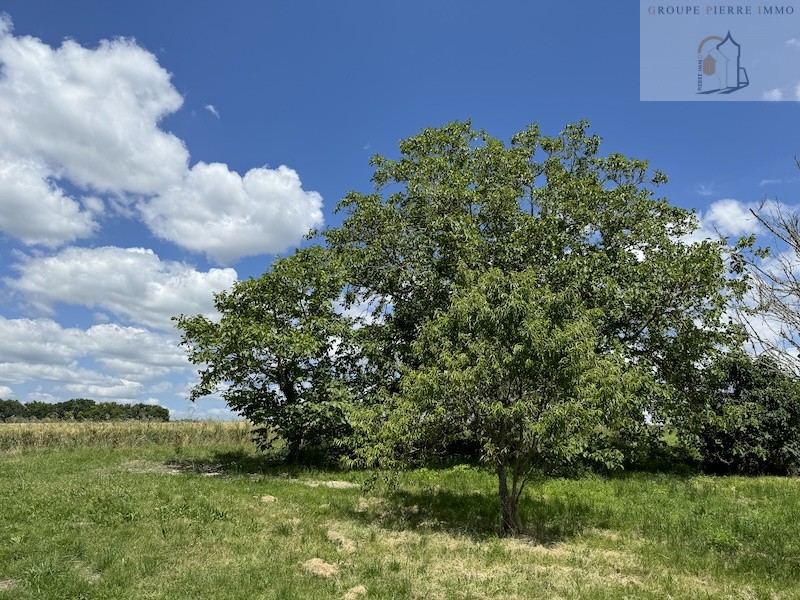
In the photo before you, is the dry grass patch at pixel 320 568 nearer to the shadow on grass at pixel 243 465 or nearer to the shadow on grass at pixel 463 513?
→ the shadow on grass at pixel 463 513

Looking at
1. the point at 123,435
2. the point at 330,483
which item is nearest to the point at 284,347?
the point at 330,483

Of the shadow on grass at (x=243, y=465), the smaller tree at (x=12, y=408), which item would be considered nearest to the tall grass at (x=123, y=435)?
the shadow on grass at (x=243, y=465)

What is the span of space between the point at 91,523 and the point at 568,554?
9112 millimetres

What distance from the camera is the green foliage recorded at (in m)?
18.5

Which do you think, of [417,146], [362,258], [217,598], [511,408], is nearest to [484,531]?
[511,408]

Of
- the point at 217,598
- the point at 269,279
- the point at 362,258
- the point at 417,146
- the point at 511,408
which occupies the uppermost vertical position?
the point at 417,146

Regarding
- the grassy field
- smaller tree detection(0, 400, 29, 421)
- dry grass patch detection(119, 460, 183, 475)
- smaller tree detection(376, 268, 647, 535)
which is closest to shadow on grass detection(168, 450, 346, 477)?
dry grass patch detection(119, 460, 183, 475)

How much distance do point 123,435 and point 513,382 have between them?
76.0ft

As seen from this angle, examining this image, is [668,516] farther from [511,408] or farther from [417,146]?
[417,146]

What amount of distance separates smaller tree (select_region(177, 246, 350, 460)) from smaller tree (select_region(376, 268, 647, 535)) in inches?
284

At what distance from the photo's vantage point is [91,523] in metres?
10.8

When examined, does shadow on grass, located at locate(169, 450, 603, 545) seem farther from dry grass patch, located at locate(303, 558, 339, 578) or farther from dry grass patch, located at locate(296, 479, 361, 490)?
dry grass patch, located at locate(303, 558, 339, 578)

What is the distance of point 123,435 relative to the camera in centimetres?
2736

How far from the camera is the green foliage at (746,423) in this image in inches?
730
